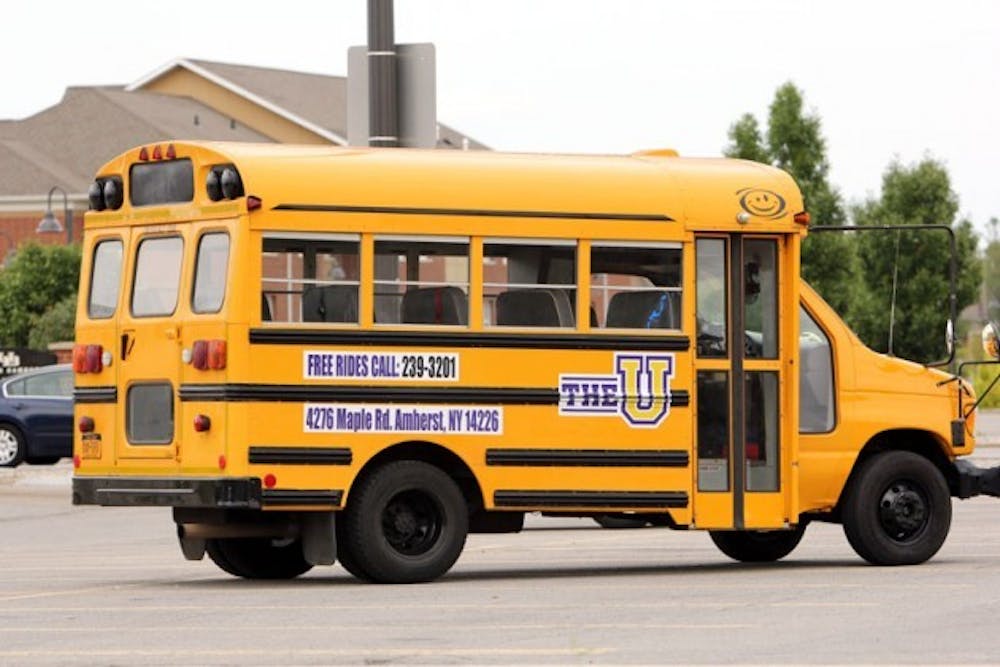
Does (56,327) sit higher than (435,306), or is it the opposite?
→ (56,327)

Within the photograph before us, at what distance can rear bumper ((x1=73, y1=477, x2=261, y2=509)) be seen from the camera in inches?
605

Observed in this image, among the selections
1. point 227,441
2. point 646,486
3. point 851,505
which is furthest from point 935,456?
point 227,441

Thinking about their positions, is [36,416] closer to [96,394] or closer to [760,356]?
[96,394]

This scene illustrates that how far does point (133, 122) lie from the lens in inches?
3671

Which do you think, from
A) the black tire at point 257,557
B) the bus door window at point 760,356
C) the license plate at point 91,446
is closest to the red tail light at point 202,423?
the license plate at point 91,446

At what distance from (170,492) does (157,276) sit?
146 centimetres

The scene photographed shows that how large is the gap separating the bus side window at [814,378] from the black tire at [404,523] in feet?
8.49

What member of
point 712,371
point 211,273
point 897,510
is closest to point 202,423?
point 211,273

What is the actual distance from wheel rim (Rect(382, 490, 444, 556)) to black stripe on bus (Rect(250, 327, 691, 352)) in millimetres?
933

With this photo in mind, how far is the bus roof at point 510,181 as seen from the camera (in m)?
15.8

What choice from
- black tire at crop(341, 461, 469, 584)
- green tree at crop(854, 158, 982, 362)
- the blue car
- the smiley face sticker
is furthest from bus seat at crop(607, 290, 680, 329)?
green tree at crop(854, 158, 982, 362)

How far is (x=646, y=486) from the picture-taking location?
16.4 m

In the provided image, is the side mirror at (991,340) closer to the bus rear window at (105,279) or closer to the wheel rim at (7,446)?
the bus rear window at (105,279)

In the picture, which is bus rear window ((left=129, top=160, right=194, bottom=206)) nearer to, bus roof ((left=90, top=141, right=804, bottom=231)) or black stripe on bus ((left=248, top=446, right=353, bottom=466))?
bus roof ((left=90, top=141, right=804, bottom=231))
